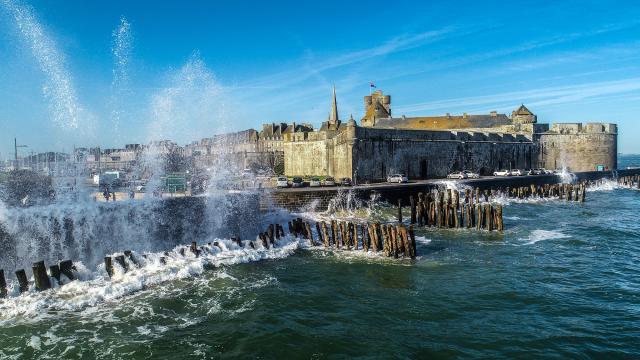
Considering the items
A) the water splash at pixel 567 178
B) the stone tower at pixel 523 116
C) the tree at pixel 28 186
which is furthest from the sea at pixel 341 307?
the stone tower at pixel 523 116

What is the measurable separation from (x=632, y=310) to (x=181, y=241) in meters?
17.6

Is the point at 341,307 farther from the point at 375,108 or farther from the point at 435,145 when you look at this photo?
the point at 375,108

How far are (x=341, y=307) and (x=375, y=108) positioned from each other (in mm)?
61431

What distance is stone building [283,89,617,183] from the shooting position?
136 ft

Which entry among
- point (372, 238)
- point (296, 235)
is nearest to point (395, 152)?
point (296, 235)

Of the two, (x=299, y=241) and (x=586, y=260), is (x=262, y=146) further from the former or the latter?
(x=586, y=260)

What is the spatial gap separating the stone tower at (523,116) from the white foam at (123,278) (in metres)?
54.1

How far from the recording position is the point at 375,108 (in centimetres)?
7219

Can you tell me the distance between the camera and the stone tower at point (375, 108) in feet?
232

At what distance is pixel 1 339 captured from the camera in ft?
36.5

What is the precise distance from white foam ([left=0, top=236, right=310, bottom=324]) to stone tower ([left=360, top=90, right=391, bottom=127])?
51205 mm

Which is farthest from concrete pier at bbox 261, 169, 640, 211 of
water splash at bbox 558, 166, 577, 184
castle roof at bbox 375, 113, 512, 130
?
castle roof at bbox 375, 113, 512, 130

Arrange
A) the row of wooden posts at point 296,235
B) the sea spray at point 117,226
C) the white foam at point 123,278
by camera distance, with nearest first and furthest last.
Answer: the white foam at point 123,278, the row of wooden posts at point 296,235, the sea spray at point 117,226

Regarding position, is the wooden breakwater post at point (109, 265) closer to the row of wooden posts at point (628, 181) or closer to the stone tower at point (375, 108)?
the stone tower at point (375, 108)
